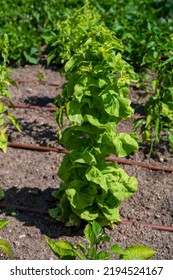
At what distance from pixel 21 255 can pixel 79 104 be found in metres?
1.12

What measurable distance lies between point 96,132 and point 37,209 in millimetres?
967

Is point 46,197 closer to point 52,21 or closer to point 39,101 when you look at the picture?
point 39,101

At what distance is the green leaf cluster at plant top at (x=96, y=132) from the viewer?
3.69m

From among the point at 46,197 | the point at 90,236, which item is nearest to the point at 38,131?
the point at 46,197

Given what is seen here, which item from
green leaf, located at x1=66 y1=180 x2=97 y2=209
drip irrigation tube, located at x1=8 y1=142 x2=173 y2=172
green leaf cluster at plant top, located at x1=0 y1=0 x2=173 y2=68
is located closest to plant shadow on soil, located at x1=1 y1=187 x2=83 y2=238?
green leaf, located at x1=66 y1=180 x2=97 y2=209

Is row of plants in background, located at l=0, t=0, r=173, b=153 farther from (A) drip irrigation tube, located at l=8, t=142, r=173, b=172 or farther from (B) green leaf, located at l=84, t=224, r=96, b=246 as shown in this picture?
(B) green leaf, located at l=84, t=224, r=96, b=246

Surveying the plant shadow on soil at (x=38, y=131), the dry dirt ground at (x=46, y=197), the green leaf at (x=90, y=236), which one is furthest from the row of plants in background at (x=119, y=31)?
the green leaf at (x=90, y=236)

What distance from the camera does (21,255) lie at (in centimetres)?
399

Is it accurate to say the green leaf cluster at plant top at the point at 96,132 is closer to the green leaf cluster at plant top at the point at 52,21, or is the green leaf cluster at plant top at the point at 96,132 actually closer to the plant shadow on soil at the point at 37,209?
the plant shadow on soil at the point at 37,209

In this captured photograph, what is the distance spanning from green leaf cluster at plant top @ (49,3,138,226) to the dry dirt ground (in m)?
0.19

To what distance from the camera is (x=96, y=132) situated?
150 inches

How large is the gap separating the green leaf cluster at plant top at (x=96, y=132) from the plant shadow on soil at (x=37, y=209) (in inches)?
3.6

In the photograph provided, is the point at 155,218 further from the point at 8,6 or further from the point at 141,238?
the point at 8,6
